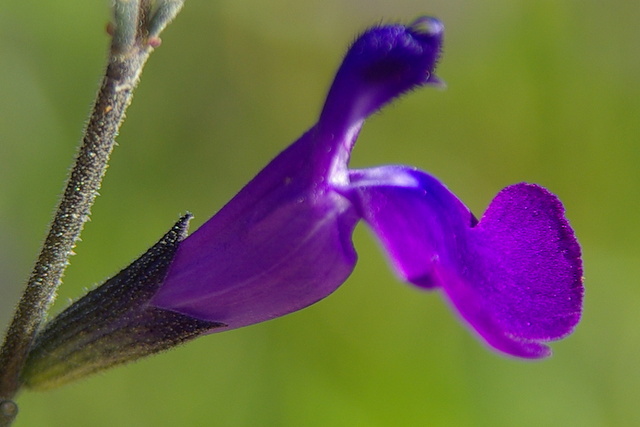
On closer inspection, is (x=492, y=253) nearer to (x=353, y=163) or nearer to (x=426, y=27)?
(x=426, y=27)

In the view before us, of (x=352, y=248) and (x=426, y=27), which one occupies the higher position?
(x=426, y=27)

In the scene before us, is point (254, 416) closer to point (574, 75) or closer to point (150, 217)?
point (150, 217)

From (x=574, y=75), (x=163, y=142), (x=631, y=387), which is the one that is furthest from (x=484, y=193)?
(x=163, y=142)

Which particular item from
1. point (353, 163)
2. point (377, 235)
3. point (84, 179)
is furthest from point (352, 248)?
point (353, 163)

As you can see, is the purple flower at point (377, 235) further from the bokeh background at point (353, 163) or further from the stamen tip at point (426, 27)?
the bokeh background at point (353, 163)

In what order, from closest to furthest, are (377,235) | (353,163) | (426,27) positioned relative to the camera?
(377,235) → (426,27) → (353,163)

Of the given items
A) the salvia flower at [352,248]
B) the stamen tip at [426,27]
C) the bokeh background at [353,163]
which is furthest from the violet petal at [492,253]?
the bokeh background at [353,163]
